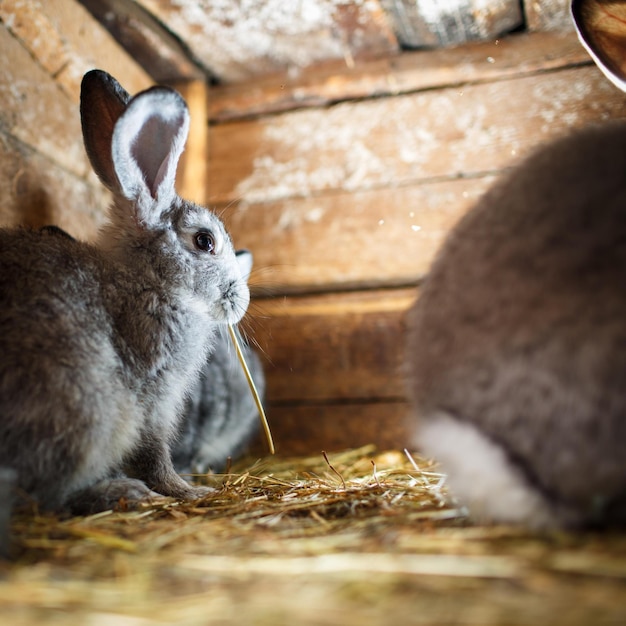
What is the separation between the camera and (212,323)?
2.06 m

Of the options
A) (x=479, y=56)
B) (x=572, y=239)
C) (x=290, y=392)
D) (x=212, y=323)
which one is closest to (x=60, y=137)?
(x=212, y=323)

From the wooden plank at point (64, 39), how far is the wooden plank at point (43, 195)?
0.34 meters

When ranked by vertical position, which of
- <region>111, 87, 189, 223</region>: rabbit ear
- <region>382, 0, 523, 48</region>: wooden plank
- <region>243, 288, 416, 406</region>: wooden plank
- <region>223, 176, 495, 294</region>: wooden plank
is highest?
<region>111, 87, 189, 223</region>: rabbit ear

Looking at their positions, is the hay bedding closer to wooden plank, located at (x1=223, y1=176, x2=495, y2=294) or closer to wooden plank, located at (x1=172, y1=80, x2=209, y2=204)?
wooden plank, located at (x1=223, y1=176, x2=495, y2=294)

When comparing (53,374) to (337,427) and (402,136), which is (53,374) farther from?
(402,136)

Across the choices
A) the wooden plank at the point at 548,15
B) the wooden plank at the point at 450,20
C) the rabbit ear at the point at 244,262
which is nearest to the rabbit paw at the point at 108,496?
the rabbit ear at the point at 244,262

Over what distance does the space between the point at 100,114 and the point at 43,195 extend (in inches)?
17.3

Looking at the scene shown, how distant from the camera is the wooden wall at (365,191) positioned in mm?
2705

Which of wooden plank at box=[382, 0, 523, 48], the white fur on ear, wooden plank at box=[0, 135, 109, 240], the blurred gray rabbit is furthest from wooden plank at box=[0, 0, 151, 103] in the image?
the white fur on ear

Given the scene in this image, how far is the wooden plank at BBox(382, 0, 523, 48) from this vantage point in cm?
251

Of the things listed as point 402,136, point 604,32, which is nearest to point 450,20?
point 402,136

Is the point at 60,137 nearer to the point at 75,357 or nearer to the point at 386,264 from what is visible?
the point at 75,357

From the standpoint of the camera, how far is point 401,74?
2.84 m

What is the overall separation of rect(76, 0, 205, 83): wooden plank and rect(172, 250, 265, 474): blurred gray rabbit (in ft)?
3.24
